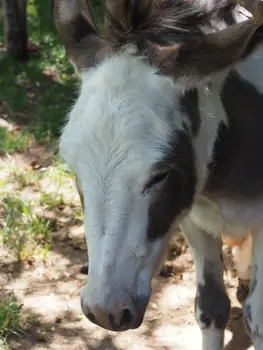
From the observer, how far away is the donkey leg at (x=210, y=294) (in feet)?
11.9

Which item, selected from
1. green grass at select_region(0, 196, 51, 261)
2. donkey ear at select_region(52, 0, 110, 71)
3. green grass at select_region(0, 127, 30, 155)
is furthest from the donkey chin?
green grass at select_region(0, 127, 30, 155)

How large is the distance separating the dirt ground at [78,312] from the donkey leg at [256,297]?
561mm

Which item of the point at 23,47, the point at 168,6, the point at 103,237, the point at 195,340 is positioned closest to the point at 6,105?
the point at 23,47

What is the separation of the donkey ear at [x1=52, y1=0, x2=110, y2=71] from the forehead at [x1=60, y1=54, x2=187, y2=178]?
24cm

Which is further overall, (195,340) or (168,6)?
(195,340)

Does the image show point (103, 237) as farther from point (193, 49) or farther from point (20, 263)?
point (20, 263)

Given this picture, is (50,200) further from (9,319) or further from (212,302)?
(212,302)

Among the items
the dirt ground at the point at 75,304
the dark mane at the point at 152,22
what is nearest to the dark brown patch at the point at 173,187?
the dark mane at the point at 152,22

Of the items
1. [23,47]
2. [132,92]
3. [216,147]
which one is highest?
[132,92]

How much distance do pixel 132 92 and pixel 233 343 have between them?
215 centimetres

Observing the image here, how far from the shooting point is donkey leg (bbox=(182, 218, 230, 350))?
11.9 feet

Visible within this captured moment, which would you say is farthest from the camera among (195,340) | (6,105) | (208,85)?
(6,105)

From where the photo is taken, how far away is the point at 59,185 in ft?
17.4

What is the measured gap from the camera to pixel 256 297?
129 inches
